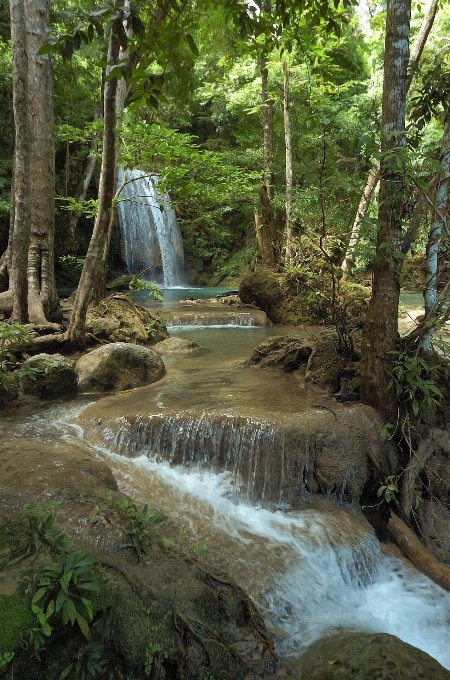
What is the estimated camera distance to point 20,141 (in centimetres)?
664

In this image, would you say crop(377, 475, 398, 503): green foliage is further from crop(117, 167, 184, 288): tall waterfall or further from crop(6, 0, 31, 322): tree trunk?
crop(117, 167, 184, 288): tall waterfall

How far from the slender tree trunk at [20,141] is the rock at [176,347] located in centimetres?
286

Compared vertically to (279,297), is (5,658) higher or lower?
lower

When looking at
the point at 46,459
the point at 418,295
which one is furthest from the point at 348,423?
the point at 418,295

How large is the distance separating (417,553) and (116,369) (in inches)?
172

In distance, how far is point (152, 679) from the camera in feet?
7.22

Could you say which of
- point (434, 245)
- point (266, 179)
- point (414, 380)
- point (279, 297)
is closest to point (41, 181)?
point (434, 245)

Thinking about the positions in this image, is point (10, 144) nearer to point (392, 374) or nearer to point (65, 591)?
point (392, 374)

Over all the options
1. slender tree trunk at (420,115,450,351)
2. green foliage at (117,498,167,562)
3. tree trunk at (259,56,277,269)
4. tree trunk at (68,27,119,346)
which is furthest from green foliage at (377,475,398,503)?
tree trunk at (259,56,277,269)

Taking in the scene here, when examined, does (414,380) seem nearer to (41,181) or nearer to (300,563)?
(300,563)

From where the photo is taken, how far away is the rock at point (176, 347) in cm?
891

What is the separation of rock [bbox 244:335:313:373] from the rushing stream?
3.99ft

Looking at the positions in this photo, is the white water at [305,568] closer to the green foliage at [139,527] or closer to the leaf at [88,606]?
the green foliage at [139,527]

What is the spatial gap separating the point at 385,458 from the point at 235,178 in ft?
23.5
